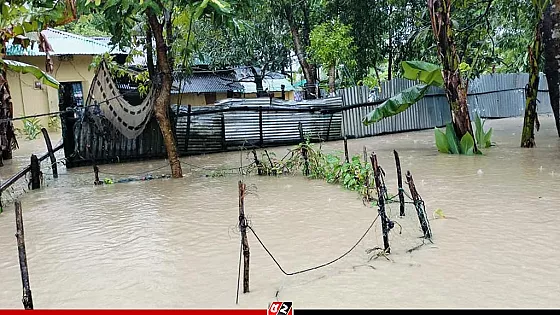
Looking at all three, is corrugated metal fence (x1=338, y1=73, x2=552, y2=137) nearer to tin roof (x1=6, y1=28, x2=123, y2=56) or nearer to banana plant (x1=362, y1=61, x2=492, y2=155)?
banana plant (x1=362, y1=61, x2=492, y2=155)

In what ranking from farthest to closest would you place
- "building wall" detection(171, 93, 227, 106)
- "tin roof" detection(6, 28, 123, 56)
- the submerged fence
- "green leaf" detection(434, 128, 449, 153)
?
"building wall" detection(171, 93, 227, 106) → "tin roof" detection(6, 28, 123, 56) → the submerged fence → "green leaf" detection(434, 128, 449, 153)

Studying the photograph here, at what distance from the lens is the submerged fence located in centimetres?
1069

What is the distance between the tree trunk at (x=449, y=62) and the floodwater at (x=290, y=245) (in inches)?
60.7

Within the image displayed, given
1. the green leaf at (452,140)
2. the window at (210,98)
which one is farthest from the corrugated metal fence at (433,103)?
the window at (210,98)

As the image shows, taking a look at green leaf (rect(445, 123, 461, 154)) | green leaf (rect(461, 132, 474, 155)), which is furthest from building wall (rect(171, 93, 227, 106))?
green leaf (rect(461, 132, 474, 155))

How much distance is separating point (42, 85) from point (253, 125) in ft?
32.2

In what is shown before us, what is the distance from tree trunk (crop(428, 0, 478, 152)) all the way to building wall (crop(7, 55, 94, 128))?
13274 millimetres

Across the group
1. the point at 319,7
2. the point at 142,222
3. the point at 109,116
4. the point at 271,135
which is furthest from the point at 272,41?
the point at 142,222

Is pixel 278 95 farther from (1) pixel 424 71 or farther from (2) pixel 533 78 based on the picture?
(2) pixel 533 78

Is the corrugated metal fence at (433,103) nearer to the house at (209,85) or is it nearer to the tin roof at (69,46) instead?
the house at (209,85)

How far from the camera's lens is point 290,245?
15.3 ft

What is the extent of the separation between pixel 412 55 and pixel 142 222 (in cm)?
1243

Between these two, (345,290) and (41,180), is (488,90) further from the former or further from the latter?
(345,290)

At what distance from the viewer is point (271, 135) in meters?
12.7
